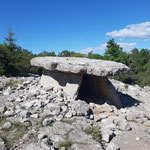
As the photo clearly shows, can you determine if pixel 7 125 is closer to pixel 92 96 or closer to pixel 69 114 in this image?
pixel 69 114

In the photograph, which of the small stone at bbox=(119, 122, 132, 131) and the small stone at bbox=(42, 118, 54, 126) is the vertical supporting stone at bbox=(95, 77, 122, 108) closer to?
the small stone at bbox=(119, 122, 132, 131)

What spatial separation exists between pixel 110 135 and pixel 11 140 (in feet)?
9.49

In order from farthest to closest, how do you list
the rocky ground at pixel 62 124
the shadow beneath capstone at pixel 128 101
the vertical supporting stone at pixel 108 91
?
the shadow beneath capstone at pixel 128 101, the vertical supporting stone at pixel 108 91, the rocky ground at pixel 62 124

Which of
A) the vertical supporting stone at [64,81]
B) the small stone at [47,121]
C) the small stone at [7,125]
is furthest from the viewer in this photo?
the vertical supporting stone at [64,81]

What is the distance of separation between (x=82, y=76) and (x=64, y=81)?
3.05ft

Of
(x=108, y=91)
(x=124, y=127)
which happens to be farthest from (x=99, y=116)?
(x=108, y=91)

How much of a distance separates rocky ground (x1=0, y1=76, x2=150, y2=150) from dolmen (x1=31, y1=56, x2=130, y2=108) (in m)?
0.46

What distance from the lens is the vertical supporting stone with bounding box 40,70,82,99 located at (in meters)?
7.16

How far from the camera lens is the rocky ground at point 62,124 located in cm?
423

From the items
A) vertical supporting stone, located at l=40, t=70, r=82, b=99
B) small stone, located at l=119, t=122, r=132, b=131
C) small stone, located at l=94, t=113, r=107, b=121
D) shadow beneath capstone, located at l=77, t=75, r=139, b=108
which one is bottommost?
small stone, located at l=119, t=122, r=132, b=131

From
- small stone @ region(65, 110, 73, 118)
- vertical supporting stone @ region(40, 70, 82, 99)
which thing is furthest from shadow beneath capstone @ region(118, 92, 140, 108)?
small stone @ region(65, 110, 73, 118)

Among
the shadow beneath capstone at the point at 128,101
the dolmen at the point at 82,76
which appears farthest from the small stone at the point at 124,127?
the shadow beneath capstone at the point at 128,101

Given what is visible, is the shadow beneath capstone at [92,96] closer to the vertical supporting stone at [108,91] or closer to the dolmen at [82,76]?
the dolmen at [82,76]

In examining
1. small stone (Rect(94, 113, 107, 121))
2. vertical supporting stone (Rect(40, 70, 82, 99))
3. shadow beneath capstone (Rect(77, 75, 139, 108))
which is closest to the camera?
small stone (Rect(94, 113, 107, 121))
